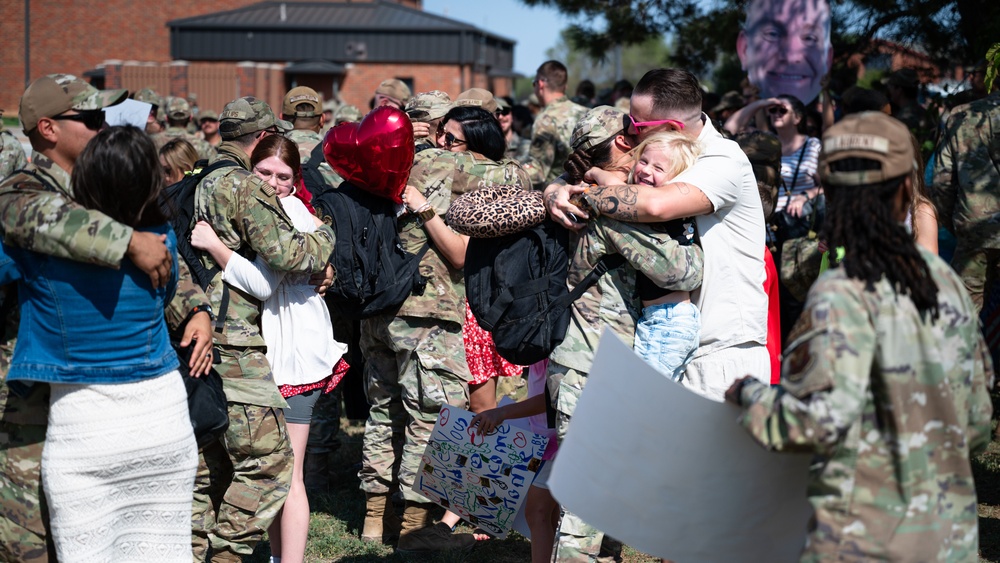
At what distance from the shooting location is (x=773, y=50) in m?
9.12

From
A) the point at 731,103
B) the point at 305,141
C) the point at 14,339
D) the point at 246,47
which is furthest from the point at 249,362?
the point at 246,47

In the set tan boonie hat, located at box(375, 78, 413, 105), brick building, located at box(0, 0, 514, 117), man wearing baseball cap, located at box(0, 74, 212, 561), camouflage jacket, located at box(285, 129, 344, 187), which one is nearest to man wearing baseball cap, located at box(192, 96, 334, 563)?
man wearing baseball cap, located at box(0, 74, 212, 561)

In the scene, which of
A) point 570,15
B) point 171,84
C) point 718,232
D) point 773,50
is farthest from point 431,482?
point 171,84

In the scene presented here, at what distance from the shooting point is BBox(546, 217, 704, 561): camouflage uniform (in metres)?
3.64

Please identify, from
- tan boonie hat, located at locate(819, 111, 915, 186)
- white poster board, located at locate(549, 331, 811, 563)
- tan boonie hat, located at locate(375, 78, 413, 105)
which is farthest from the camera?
tan boonie hat, located at locate(375, 78, 413, 105)

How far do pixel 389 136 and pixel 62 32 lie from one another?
156ft

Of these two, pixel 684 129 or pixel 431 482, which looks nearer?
pixel 684 129

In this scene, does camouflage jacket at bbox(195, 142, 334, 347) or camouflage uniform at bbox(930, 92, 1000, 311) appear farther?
camouflage uniform at bbox(930, 92, 1000, 311)

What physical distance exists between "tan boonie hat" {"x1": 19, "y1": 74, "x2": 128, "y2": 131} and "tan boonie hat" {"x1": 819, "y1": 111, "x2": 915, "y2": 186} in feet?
7.79

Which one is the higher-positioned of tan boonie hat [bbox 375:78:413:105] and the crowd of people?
tan boonie hat [bbox 375:78:413:105]

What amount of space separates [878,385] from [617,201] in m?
1.30

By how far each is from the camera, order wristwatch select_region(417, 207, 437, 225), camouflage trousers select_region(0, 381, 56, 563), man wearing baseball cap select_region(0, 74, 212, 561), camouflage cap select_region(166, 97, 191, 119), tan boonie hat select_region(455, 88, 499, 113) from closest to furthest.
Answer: man wearing baseball cap select_region(0, 74, 212, 561) < camouflage trousers select_region(0, 381, 56, 563) < wristwatch select_region(417, 207, 437, 225) < tan boonie hat select_region(455, 88, 499, 113) < camouflage cap select_region(166, 97, 191, 119)

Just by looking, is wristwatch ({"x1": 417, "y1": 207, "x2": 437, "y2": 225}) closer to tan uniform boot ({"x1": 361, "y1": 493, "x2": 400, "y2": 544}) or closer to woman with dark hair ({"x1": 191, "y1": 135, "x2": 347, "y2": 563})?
Answer: woman with dark hair ({"x1": 191, "y1": 135, "x2": 347, "y2": 563})

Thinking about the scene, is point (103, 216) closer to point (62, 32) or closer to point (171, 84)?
point (171, 84)
